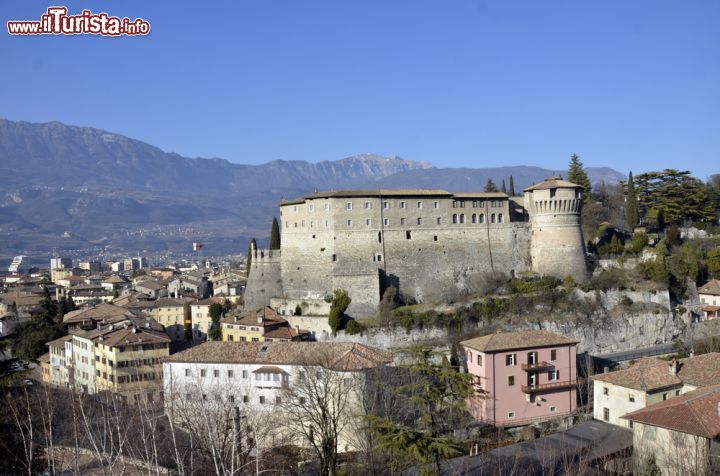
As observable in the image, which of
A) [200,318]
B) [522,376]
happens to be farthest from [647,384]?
[200,318]

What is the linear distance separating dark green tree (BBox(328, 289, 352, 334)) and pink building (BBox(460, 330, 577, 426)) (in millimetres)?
10870

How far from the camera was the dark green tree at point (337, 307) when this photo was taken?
45719 millimetres

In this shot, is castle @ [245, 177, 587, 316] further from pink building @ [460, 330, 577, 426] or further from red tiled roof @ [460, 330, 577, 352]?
pink building @ [460, 330, 577, 426]

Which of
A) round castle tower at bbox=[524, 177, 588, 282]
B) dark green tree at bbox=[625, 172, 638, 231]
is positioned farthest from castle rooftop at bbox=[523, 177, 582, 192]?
dark green tree at bbox=[625, 172, 638, 231]

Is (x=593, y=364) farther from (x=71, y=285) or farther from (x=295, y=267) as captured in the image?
(x=71, y=285)

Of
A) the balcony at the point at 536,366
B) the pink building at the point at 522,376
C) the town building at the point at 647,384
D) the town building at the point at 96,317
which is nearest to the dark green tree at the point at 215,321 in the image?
the town building at the point at 96,317

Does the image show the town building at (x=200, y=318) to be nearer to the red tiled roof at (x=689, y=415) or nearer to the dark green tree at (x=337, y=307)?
the dark green tree at (x=337, y=307)

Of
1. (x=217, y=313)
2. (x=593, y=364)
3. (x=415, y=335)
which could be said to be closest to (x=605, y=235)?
(x=593, y=364)

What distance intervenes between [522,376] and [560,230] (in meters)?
19.2

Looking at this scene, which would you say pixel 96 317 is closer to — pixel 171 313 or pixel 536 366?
pixel 171 313

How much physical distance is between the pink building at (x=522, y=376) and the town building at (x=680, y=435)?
32.0 feet

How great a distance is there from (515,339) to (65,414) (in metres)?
24.0

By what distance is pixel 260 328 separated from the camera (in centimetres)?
4684

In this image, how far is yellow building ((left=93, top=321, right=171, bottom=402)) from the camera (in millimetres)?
44219
